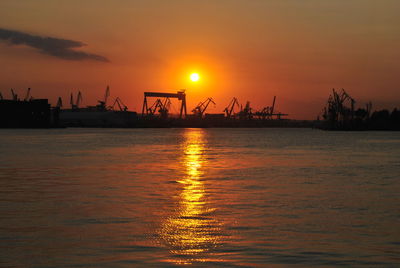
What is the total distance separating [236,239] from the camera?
14.1 m

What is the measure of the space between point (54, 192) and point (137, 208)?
6.60m

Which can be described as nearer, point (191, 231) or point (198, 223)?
point (191, 231)

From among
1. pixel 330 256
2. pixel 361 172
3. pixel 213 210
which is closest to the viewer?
pixel 330 256

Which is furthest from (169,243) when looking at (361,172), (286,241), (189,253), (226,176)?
(361,172)

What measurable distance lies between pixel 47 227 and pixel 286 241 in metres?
6.54

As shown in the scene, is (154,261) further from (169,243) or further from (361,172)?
(361,172)

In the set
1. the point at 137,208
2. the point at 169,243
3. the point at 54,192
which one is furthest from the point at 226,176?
the point at 169,243

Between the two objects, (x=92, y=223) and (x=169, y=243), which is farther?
(x=92, y=223)

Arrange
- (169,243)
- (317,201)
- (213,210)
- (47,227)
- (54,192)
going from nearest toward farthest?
(169,243)
(47,227)
(213,210)
(317,201)
(54,192)

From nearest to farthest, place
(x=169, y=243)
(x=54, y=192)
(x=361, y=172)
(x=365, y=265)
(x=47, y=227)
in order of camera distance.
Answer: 1. (x=365, y=265)
2. (x=169, y=243)
3. (x=47, y=227)
4. (x=54, y=192)
5. (x=361, y=172)

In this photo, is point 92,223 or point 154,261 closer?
point 154,261

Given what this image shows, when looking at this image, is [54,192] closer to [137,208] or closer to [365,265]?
[137,208]

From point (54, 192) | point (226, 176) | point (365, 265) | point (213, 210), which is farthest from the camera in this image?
point (226, 176)

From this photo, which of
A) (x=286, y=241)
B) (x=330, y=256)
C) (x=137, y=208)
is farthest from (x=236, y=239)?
(x=137, y=208)
